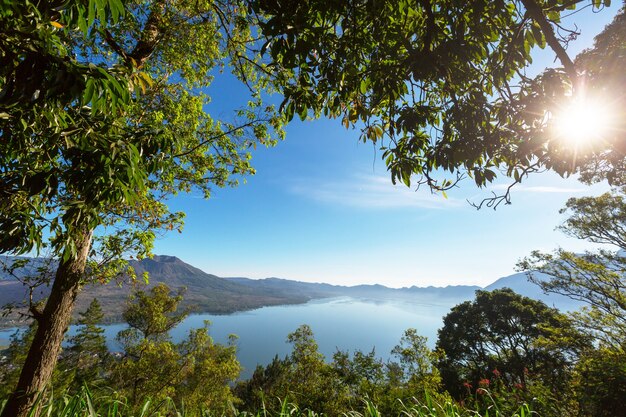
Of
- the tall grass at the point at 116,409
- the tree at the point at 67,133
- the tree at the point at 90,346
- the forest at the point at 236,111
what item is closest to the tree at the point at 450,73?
the forest at the point at 236,111

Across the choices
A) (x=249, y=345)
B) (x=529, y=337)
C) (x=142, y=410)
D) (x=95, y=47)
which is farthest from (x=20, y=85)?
(x=249, y=345)

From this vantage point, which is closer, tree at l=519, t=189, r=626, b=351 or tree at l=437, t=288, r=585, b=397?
tree at l=519, t=189, r=626, b=351

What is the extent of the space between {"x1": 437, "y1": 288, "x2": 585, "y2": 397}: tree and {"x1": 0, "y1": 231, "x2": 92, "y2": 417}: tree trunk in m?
30.3

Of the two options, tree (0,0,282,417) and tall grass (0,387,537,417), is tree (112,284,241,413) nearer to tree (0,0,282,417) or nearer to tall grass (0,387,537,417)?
tree (0,0,282,417)

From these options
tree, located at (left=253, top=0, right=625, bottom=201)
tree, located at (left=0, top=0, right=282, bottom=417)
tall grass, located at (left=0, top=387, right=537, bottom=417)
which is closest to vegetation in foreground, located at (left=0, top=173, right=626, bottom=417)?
tall grass, located at (left=0, top=387, right=537, bottom=417)

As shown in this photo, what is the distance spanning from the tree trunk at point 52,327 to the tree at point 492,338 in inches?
1194

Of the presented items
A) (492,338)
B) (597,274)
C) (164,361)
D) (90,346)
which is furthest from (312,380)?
(90,346)

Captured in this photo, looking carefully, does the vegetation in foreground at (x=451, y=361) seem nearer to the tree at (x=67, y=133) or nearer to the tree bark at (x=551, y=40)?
the tree at (x=67, y=133)

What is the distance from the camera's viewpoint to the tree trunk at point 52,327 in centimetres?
418

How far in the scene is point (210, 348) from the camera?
23438 mm

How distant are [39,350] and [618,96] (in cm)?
771

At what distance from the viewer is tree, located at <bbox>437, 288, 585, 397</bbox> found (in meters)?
27.0

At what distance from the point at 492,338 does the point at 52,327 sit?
36807 mm

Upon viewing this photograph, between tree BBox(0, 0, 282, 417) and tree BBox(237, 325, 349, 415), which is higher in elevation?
tree BBox(0, 0, 282, 417)
